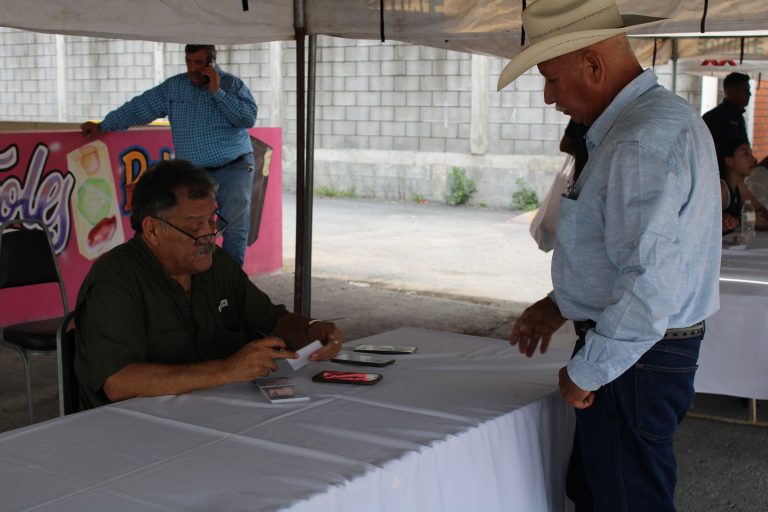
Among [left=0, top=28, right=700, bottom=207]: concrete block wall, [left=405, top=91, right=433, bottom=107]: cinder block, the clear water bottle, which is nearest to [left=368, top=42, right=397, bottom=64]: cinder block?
[left=0, top=28, right=700, bottom=207]: concrete block wall

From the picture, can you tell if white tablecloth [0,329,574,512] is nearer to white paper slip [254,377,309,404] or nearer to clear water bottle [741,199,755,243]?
white paper slip [254,377,309,404]

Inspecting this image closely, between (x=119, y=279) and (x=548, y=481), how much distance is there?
4.01ft

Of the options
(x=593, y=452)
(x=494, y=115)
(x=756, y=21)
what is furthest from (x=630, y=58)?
(x=494, y=115)

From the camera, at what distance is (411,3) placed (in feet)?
15.8

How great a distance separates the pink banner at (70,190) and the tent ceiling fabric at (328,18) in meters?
1.90

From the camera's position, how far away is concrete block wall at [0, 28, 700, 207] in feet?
44.2

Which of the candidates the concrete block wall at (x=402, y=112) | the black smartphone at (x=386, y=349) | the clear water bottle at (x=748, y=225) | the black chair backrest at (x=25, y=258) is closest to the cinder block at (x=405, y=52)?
the concrete block wall at (x=402, y=112)

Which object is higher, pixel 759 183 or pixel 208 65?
pixel 208 65

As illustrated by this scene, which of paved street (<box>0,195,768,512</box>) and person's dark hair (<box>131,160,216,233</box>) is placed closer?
person's dark hair (<box>131,160,216,233</box>)

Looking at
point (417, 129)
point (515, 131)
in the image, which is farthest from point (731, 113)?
point (417, 129)

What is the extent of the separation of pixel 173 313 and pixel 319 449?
34.1 inches

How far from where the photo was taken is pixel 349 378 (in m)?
2.41

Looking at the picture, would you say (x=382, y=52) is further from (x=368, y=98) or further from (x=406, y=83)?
(x=368, y=98)

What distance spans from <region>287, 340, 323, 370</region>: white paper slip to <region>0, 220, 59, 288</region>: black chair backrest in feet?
7.83
